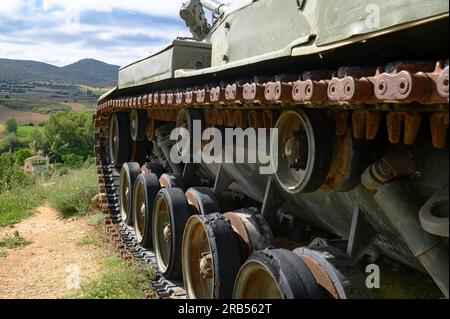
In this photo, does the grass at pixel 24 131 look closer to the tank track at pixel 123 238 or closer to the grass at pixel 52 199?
the grass at pixel 52 199

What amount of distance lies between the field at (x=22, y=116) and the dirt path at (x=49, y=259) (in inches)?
3813

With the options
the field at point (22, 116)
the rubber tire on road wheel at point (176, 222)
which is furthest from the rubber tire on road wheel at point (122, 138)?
the field at point (22, 116)

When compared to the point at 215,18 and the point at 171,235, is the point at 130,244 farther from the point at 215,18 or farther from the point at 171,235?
the point at 215,18

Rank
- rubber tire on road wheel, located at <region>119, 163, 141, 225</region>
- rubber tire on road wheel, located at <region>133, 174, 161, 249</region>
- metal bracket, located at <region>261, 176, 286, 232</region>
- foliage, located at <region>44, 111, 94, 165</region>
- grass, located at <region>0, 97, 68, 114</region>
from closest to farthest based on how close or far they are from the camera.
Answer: metal bracket, located at <region>261, 176, 286, 232</region>, rubber tire on road wheel, located at <region>133, 174, 161, 249</region>, rubber tire on road wheel, located at <region>119, 163, 141, 225</region>, foliage, located at <region>44, 111, 94, 165</region>, grass, located at <region>0, 97, 68, 114</region>

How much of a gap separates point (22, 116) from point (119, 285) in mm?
109943

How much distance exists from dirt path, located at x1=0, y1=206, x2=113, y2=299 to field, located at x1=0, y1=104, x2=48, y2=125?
96.8 metres

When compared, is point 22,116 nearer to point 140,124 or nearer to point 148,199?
point 140,124

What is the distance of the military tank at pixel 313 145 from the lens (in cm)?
244

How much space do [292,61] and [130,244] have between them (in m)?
4.96

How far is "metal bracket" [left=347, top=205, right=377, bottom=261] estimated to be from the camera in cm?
359

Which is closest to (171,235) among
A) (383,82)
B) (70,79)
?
(383,82)

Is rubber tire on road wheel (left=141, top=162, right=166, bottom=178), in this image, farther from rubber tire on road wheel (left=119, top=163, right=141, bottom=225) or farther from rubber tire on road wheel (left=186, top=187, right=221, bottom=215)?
rubber tire on road wheel (left=186, top=187, right=221, bottom=215)

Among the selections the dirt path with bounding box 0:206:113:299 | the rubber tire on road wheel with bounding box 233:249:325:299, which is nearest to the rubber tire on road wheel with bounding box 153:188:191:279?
the dirt path with bounding box 0:206:113:299

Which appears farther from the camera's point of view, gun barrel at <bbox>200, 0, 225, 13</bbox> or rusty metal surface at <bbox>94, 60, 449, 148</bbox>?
gun barrel at <bbox>200, 0, 225, 13</bbox>
